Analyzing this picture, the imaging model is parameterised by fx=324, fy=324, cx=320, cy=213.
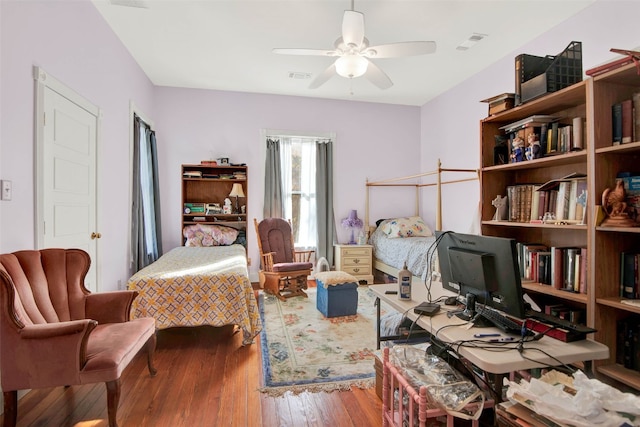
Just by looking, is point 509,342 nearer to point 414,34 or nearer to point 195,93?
point 414,34

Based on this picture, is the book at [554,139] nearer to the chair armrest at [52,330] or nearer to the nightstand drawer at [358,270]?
the chair armrest at [52,330]

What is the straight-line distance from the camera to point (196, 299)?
2.63 meters

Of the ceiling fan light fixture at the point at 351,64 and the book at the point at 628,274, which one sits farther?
the ceiling fan light fixture at the point at 351,64

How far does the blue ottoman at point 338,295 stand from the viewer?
340cm

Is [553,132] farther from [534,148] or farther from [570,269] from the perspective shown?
[570,269]

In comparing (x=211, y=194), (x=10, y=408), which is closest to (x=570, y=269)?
(x=10, y=408)

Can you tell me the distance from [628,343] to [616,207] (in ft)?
2.31


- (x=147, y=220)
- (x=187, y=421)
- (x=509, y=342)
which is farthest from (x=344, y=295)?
(x=147, y=220)

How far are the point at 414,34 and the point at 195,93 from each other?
3234 mm

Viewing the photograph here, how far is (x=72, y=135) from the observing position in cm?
259

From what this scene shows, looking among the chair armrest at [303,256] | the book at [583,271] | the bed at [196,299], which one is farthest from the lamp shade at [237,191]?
the book at [583,271]

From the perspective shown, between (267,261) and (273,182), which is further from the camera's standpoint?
(273,182)

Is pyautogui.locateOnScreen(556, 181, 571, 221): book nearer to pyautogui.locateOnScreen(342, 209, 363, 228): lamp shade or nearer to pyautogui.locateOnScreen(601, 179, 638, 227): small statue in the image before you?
pyautogui.locateOnScreen(601, 179, 638, 227): small statue

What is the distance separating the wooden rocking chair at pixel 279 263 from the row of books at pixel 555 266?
8.40ft
